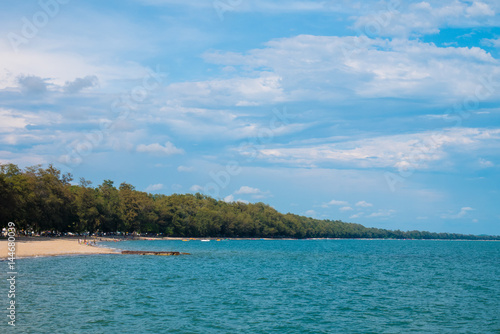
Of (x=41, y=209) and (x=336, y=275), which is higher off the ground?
(x=41, y=209)

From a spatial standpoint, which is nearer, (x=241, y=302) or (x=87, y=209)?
(x=241, y=302)

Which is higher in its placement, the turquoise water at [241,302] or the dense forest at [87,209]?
the dense forest at [87,209]

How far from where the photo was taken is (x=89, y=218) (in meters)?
129

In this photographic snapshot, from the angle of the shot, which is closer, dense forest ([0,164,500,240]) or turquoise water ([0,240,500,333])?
turquoise water ([0,240,500,333])

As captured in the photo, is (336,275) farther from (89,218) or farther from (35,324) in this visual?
(89,218)

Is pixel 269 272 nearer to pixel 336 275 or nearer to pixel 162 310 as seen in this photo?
pixel 336 275

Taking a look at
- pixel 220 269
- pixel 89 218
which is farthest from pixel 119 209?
pixel 220 269

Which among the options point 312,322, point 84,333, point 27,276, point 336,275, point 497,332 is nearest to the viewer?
point 84,333

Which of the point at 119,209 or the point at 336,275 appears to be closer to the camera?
the point at 336,275

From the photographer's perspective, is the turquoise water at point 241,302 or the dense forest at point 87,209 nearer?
the turquoise water at point 241,302

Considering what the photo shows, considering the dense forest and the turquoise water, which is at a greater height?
the dense forest

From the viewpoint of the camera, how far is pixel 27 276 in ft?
138

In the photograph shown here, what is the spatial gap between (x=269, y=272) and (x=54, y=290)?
28.0m

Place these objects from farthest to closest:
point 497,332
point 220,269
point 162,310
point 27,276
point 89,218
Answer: point 89,218
point 220,269
point 27,276
point 162,310
point 497,332
